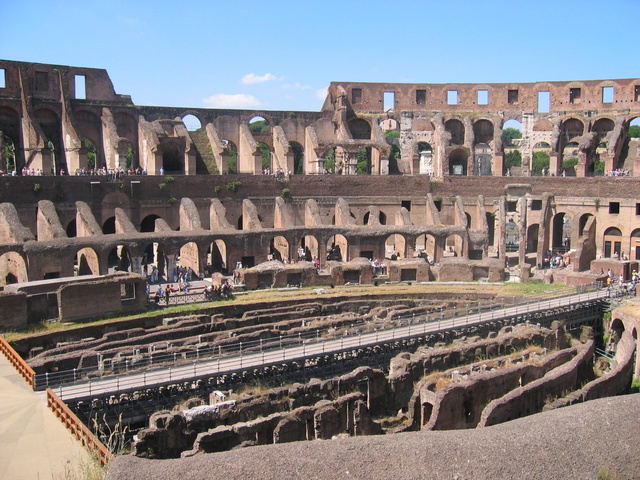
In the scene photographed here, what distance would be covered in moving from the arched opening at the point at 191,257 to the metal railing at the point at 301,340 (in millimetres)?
10390

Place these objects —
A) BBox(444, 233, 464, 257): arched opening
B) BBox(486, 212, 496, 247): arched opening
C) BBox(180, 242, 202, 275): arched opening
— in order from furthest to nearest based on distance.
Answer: BBox(486, 212, 496, 247): arched opening < BBox(444, 233, 464, 257): arched opening < BBox(180, 242, 202, 275): arched opening

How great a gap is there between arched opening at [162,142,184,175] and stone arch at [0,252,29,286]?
538 inches

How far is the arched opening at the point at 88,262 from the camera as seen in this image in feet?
106

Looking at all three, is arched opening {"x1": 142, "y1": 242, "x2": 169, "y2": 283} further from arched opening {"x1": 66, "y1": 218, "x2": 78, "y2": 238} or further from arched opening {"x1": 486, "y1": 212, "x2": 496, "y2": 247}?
arched opening {"x1": 486, "y1": 212, "x2": 496, "y2": 247}

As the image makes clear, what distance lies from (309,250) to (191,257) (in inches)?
284

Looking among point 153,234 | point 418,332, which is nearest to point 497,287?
point 418,332


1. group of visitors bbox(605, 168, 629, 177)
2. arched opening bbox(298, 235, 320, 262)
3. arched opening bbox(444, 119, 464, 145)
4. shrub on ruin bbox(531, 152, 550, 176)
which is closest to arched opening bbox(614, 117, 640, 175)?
group of visitors bbox(605, 168, 629, 177)

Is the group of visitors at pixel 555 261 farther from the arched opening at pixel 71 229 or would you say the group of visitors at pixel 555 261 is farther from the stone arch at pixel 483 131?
the arched opening at pixel 71 229

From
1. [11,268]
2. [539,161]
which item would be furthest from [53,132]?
[539,161]

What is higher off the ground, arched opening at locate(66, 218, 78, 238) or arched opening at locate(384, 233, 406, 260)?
arched opening at locate(66, 218, 78, 238)

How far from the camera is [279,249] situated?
39062mm

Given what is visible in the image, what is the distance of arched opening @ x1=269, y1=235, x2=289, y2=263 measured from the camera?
38.0 metres

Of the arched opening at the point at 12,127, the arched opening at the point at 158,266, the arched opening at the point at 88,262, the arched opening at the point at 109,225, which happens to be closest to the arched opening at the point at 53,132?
the arched opening at the point at 12,127

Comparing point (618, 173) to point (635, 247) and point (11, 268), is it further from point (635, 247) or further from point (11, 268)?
point (11, 268)
